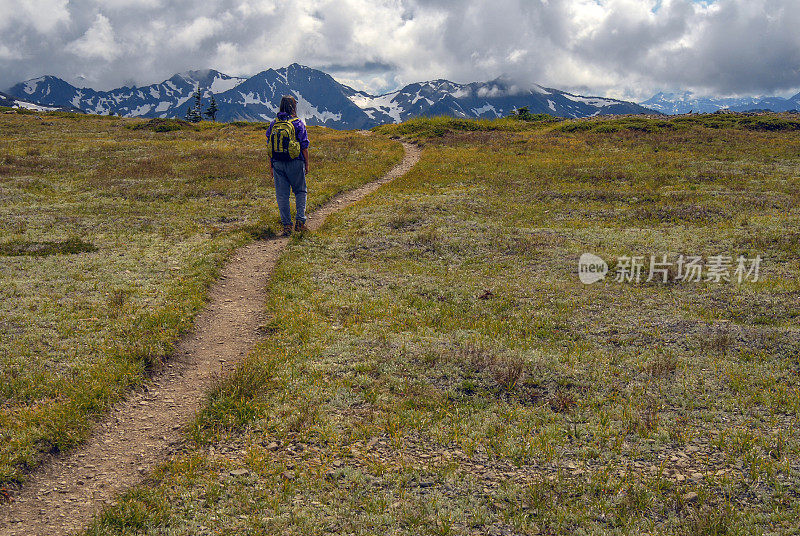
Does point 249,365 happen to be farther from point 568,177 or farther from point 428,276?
point 568,177

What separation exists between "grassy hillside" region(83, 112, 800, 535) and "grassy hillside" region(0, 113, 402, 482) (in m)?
2.32

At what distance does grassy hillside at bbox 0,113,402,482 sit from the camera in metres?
8.34

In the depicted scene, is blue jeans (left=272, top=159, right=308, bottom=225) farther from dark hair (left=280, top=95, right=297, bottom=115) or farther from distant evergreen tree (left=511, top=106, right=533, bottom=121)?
distant evergreen tree (left=511, top=106, right=533, bottom=121)

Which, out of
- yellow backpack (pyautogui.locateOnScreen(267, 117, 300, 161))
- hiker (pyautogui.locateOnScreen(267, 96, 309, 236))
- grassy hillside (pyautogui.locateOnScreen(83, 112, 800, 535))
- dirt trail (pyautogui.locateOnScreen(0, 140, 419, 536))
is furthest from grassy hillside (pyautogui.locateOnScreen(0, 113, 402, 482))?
yellow backpack (pyautogui.locateOnScreen(267, 117, 300, 161))

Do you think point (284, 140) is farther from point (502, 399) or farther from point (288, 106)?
point (502, 399)

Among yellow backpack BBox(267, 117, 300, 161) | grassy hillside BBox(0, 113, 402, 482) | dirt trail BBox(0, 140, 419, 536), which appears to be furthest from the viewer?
yellow backpack BBox(267, 117, 300, 161)

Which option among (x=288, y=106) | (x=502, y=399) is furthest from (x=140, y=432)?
(x=288, y=106)

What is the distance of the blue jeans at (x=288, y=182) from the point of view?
18250 millimetres

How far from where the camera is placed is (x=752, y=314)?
11914 mm

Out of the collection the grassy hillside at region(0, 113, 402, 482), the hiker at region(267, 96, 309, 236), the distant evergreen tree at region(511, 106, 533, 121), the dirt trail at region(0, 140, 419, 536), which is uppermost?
the distant evergreen tree at region(511, 106, 533, 121)

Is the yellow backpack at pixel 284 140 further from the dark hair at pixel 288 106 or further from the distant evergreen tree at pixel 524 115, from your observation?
the distant evergreen tree at pixel 524 115

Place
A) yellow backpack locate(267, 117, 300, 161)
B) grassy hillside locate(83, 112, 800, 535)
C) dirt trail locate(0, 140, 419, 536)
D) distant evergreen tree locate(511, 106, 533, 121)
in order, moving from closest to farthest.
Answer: grassy hillside locate(83, 112, 800, 535) < dirt trail locate(0, 140, 419, 536) < yellow backpack locate(267, 117, 300, 161) < distant evergreen tree locate(511, 106, 533, 121)

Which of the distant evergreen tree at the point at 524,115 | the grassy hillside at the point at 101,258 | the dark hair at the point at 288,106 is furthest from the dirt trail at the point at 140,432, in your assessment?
the distant evergreen tree at the point at 524,115

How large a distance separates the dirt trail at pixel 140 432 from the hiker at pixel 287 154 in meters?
6.16
